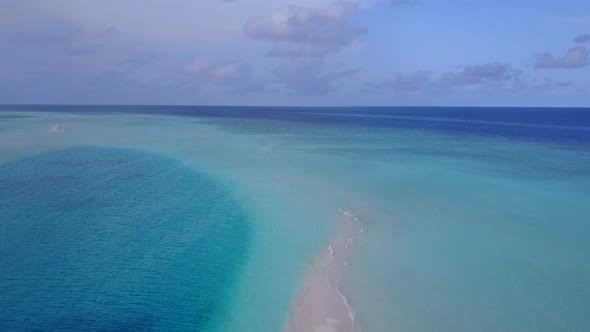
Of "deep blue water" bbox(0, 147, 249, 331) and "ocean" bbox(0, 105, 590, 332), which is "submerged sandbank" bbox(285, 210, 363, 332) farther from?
"deep blue water" bbox(0, 147, 249, 331)

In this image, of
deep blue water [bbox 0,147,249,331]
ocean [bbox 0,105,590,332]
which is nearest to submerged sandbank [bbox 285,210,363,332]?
ocean [bbox 0,105,590,332]

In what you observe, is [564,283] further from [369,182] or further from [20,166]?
[20,166]

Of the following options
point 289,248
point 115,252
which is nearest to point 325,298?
point 289,248

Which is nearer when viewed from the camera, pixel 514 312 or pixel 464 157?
pixel 514 312

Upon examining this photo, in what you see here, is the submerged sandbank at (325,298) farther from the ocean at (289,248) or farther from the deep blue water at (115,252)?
the deep blue water at (115,252)

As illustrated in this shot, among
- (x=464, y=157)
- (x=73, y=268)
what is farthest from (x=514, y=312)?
(x=464, y=157)

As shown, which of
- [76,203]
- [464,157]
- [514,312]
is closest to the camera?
[514,312]
